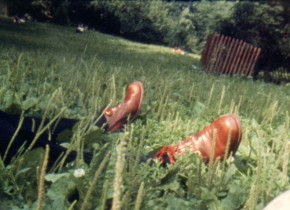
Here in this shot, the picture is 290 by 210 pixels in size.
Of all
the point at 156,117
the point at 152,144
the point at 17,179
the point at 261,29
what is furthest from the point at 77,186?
the point at 261,29

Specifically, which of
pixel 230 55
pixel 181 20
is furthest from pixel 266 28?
pixel 181 20

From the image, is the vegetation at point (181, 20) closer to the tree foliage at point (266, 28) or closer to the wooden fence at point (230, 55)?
the tree foliage at point (266, 28)

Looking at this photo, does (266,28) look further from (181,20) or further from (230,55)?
(181,20)

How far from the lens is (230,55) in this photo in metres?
11.4

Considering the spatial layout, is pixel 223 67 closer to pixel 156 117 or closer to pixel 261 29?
pixel 261 29

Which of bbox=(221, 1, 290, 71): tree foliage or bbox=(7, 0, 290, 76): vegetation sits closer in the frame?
bbox=(221, 1, 290, 71): tree foliage

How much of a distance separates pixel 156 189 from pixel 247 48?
1010 centimetres

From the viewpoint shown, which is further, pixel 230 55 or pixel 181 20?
pixel 181 20

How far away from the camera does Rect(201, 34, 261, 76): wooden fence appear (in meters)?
11.3

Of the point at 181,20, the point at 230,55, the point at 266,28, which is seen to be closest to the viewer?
the point at 266,28

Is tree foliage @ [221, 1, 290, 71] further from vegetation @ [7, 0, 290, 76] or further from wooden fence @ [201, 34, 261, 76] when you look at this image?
wooden fence @ [201, 34, 261, 76]

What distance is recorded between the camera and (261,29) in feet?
37.7

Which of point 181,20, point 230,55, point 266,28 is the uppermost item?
point 266,28

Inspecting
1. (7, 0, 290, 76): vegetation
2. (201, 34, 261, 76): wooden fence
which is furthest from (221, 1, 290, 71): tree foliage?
(201, 34, 261, 76): wooden fence
